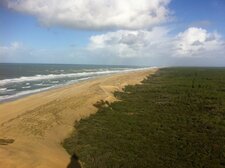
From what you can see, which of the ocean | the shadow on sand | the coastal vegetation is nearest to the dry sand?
the shadow on sand

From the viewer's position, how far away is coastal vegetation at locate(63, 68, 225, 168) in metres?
12.6

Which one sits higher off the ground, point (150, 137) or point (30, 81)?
point (150, 137)

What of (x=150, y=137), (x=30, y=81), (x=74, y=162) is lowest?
(x=30, y=81)

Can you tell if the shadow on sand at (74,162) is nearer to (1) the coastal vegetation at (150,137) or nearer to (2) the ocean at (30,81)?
(1) the coastal vegetation at (150,137)

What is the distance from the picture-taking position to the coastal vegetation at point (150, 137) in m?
12.6

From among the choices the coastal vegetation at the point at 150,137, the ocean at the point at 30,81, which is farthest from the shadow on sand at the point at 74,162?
the ocean at the point at 30,81

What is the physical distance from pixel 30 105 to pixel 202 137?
14.2 meters

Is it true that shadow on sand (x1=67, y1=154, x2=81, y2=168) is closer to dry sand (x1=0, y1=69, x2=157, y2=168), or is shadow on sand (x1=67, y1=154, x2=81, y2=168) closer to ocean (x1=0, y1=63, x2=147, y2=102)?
dry sand (x1=0, y1=69, x2=157, y2=168)

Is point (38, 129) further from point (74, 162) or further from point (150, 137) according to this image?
point (150, 137)

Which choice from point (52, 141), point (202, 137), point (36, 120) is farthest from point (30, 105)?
point (202, 137)

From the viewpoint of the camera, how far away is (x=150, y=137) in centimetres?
1558

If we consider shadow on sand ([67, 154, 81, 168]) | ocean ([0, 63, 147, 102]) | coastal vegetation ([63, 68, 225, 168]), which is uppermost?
coastal vegetation ([63, 68, 225, 168])

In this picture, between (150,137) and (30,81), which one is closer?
(150,137)

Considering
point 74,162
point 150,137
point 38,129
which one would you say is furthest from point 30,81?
point 74,162
